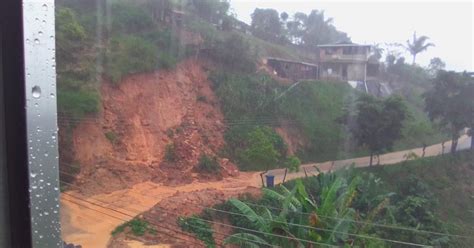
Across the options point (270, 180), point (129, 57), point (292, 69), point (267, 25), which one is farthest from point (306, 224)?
point (267, 25)

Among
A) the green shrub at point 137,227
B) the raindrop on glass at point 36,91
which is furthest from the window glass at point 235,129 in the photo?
the raindrop on glass at point 36,91

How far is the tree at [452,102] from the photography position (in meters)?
7.95

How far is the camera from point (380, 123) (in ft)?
28.2

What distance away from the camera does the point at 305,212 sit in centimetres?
395

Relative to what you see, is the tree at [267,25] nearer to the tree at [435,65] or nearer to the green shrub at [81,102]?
the tree at [435,65]

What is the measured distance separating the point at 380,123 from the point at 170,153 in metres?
4.10

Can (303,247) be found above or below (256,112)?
below

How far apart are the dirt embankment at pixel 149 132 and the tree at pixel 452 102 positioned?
409 centimetres

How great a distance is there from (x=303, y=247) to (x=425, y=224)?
3.23 meters

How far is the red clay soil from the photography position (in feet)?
18.2

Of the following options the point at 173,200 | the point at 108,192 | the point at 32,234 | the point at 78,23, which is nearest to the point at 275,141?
the point at 173,200

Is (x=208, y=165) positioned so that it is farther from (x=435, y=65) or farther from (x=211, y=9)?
(x=435, y=65)

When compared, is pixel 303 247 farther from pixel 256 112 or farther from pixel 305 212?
pixel 256 112

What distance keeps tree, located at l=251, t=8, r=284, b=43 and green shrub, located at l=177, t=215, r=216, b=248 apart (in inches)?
273
